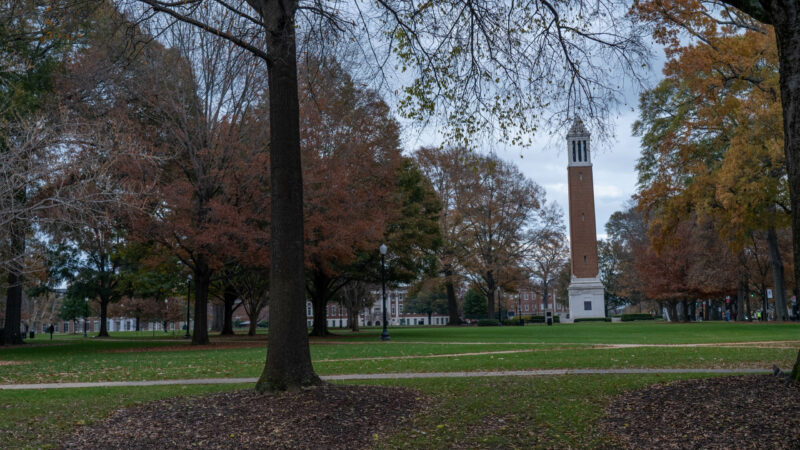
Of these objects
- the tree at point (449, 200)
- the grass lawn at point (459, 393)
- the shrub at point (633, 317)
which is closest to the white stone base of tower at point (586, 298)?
the shrub at point (633, 317)

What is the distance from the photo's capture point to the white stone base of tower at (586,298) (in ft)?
200

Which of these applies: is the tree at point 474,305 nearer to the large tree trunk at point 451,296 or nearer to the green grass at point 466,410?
the large tree trunk at point 451,296

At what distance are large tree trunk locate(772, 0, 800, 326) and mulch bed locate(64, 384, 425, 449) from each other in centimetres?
511

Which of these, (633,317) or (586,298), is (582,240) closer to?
(586,298)

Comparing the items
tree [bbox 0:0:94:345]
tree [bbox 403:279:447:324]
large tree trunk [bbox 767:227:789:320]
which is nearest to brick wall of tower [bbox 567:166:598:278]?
tree [bbox 403:279:447:324]

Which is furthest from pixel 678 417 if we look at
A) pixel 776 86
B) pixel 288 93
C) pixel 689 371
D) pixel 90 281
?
pixel 90 281

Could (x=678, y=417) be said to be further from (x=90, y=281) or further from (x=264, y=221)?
(x=90, y=281)

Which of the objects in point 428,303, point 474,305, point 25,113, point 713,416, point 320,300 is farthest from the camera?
point 428,303

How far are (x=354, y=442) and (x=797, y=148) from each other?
5.92 m

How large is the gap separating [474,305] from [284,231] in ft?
257

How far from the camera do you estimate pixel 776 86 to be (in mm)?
24047

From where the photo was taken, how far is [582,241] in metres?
61.4

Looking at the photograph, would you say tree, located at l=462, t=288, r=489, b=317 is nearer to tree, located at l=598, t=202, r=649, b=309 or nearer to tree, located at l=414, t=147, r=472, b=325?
tree, located at l=598, t=202, r=649, b=309

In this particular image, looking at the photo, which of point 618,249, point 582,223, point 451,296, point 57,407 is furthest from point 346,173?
point 618,249
